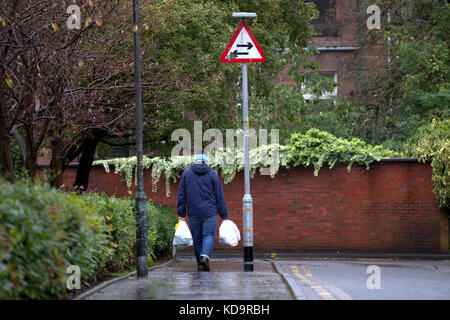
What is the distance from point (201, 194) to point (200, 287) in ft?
10.1

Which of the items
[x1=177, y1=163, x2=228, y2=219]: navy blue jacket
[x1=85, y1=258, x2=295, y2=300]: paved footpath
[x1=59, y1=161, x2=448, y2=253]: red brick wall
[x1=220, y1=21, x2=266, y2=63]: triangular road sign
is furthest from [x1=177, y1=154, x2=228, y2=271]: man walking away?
[x1=59, y1=161, x2=448, y2=253]: red brick wall

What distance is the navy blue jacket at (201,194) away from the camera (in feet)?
38.0

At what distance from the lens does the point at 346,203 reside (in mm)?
18969

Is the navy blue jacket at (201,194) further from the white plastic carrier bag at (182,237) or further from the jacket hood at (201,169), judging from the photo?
the white plastic carrier bag at (182,237)

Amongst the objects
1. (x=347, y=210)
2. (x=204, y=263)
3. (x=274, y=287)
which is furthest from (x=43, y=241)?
(x=347, y=210)

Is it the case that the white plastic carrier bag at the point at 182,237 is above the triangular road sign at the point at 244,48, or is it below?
below

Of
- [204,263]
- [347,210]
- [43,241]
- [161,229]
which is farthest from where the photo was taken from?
[347,210]

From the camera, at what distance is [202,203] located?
37.9 feet

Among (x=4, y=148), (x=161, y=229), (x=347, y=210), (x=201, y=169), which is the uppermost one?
(x=4, y=148)

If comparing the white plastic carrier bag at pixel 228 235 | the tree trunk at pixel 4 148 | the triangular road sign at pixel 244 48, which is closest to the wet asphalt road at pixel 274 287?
the white plastic carrier bag at pixel 228 235

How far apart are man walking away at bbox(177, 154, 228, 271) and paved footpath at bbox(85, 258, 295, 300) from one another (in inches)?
43.6

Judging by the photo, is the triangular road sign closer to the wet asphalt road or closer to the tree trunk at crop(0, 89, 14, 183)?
the wet asphalt road

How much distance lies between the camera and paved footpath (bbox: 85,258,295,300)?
776cm

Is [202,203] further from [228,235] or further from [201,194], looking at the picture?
[228,235]
